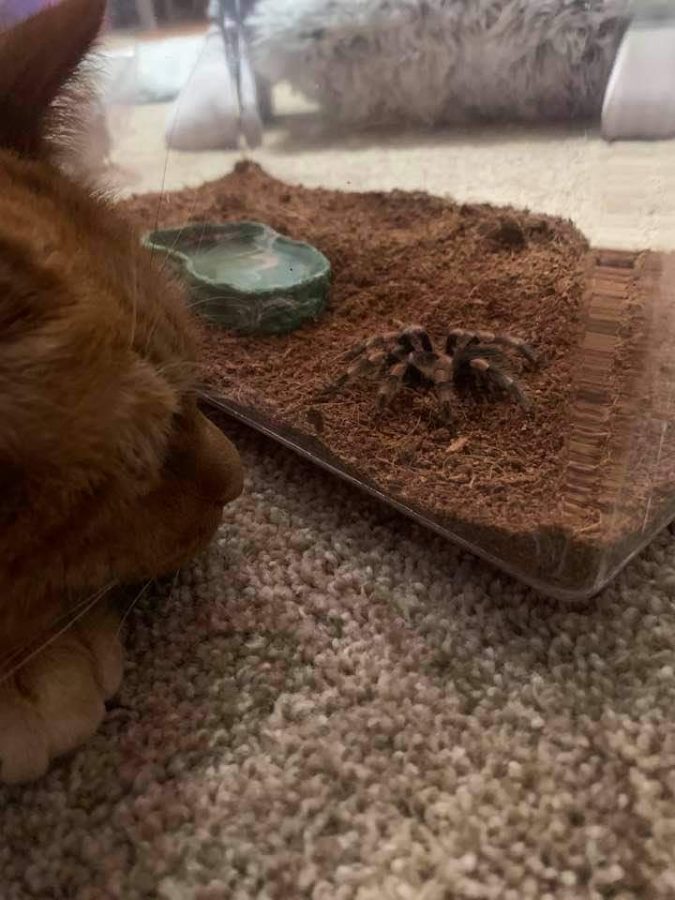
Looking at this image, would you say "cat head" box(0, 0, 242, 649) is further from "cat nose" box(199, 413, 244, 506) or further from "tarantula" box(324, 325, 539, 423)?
"tarantula" box(324, 325, 539, 423)

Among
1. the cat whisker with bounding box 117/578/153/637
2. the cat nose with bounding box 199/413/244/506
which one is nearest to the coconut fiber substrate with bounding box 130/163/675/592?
the cat nose with bounding box 199/413/244/506

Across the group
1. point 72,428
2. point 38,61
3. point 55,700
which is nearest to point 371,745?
point 55,700

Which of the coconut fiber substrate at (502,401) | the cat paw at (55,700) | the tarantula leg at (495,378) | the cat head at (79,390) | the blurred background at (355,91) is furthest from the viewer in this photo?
the blurred background at (355,91)

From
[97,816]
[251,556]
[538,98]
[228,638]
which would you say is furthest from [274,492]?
[538,98]

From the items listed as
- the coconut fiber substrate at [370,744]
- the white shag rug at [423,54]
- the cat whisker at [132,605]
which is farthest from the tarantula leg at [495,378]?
the white shag rug at [423,54]

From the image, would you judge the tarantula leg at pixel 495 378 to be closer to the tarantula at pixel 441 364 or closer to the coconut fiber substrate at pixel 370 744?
the tarantula at pixel 441 364

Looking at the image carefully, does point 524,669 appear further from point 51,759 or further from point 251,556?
point 51,759
